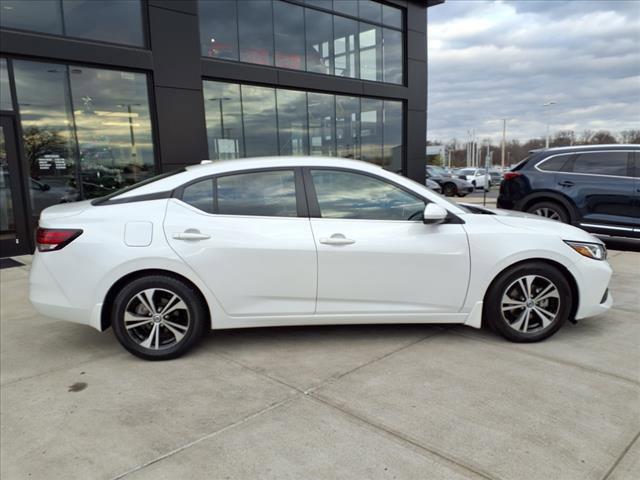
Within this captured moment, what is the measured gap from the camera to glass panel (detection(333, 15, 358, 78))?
45.3 ft

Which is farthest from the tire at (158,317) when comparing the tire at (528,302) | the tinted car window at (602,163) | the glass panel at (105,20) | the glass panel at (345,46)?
the glass panel at (345,46)

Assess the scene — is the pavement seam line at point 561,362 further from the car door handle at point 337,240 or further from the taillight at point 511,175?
the taillight at point 511,175

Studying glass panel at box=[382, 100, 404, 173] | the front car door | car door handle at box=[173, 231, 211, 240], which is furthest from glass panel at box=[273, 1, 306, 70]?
car door handle at box=[173, 231, 211, 240]

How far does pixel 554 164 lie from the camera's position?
312 inches

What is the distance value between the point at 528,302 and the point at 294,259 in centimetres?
194

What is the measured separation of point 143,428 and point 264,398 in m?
0.74

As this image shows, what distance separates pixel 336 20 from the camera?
45.3 ft

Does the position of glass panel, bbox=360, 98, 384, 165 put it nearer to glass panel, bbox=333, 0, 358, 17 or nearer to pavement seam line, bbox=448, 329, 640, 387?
glass panel, bbox=333, 0, 358, 17

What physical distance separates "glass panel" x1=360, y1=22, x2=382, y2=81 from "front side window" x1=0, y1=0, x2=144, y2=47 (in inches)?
282

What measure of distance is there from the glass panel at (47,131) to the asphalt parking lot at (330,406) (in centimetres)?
520

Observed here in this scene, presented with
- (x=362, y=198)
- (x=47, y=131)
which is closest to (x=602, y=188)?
(x=362, y=198)

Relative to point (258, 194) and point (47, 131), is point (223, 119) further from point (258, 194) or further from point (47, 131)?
point (258, 194)

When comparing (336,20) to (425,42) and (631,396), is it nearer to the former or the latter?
(425,42)

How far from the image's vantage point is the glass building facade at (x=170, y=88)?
27.3 feet
